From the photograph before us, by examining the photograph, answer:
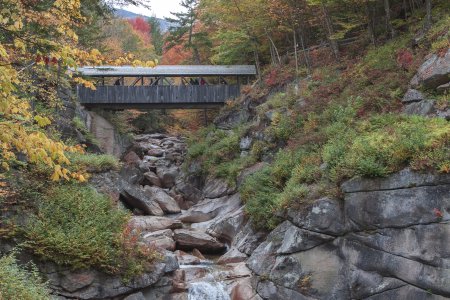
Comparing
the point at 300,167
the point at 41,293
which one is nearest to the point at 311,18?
the point at 300,167

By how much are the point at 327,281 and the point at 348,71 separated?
1068 cm

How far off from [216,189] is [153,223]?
428 centimetres

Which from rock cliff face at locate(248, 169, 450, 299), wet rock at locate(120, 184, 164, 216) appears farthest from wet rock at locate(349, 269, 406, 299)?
wet rock at locate(120, 184, 164, 216)

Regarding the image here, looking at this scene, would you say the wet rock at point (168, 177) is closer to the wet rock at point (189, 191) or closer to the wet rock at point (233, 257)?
the wet rock at point (189, 191)

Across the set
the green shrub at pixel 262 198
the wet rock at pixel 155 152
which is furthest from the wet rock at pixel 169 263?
the wet rock at pixel 155 152

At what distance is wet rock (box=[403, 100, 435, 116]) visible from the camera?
11915 mm

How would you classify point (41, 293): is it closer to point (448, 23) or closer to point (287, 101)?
point (287, 101)

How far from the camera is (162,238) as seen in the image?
594 inches

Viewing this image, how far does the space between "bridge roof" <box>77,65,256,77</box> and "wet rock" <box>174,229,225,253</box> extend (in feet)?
47.0

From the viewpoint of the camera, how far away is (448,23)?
1475 centimetres

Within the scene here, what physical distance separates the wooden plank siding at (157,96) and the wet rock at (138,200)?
9.70 meters

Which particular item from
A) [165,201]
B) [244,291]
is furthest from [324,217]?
[165,201]

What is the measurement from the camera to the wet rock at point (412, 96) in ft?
41.7

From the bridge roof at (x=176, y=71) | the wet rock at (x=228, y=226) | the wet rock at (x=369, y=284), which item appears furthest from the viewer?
the bridge roof at (x=176, y=71)
